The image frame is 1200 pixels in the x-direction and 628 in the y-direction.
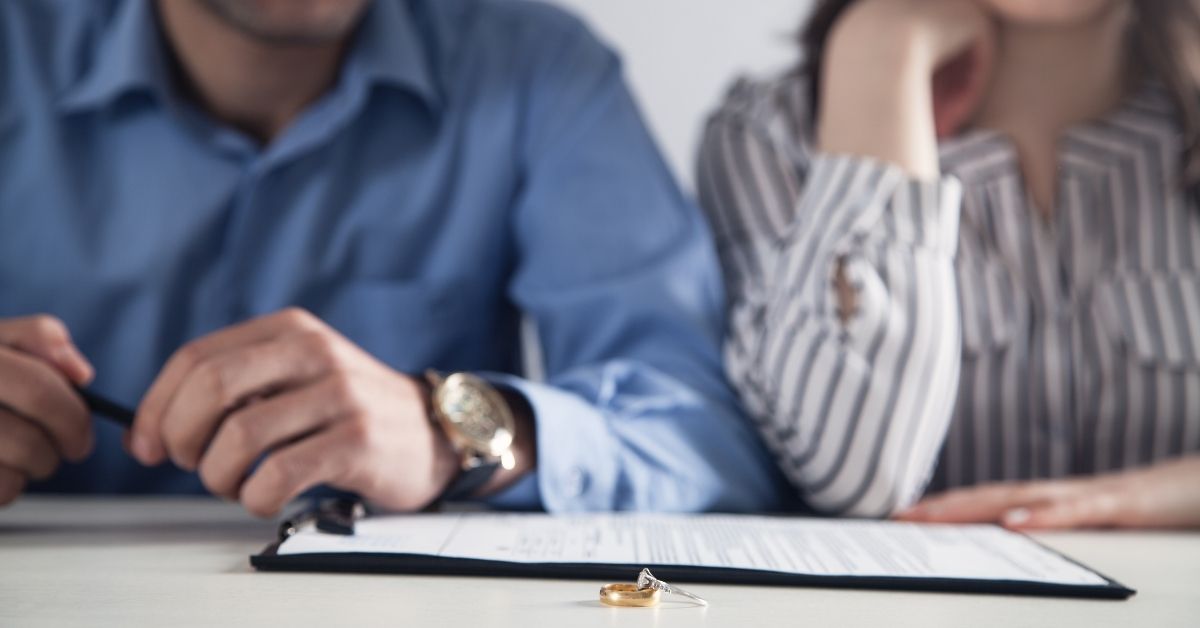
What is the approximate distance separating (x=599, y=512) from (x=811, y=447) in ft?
0.65

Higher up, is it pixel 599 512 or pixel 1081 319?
pixel 1081 319

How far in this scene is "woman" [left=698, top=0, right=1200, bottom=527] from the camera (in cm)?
96

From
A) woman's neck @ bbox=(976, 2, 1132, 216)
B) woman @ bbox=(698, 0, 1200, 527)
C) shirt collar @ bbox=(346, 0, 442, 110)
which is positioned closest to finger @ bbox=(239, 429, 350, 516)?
woman @ bbox=(698, 0, 1200, 527)

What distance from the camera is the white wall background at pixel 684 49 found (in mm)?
1757

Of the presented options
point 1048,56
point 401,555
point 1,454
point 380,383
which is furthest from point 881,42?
point 1,454

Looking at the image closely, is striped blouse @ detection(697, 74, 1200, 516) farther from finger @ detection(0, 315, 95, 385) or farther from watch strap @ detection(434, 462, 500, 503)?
finger @ detection(0, 315, 95, 385)

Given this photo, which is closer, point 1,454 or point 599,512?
point 1,454

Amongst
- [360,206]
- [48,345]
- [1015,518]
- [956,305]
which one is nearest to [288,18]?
[360,206]

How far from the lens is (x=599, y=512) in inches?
35.4

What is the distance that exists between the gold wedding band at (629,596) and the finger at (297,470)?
264mm

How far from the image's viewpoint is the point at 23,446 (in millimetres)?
761

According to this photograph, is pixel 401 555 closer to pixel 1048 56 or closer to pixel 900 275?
pixel 900 275

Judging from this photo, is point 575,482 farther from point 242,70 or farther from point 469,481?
point 242,70

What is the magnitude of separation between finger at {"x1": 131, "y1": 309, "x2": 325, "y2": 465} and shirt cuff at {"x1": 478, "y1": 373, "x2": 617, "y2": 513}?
6.8 inches
